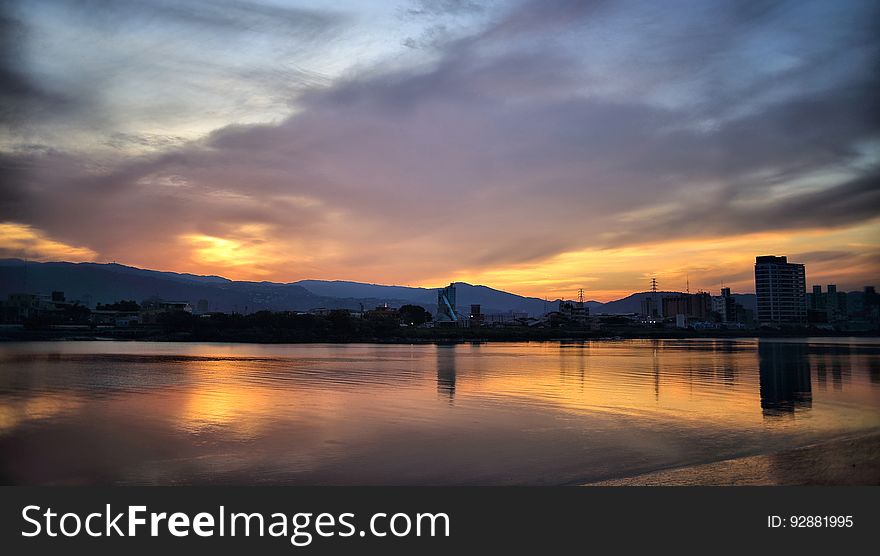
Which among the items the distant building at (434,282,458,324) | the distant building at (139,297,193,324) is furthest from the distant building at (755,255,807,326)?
the distant building at (139,297,193,324)

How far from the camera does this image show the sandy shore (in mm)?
8492

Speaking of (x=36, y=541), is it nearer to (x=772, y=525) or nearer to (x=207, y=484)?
(x=207, y=484)

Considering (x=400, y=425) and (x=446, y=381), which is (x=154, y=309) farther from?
(x=400, y=425)

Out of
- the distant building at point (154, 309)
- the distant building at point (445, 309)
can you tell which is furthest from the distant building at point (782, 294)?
the distant building at point (154, 309)

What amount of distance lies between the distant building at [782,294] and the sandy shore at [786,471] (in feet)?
401

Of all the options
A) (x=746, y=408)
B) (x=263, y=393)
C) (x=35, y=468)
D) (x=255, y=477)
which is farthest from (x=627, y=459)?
(x=263, y=393)

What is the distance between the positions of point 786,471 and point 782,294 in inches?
5100

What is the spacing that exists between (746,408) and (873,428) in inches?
132

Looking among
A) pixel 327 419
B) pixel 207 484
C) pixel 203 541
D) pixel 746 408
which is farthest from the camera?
pixel 746 408

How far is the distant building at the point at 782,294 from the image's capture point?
4690 inches

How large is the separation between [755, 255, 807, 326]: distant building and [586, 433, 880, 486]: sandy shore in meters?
122

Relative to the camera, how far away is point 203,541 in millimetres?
6750

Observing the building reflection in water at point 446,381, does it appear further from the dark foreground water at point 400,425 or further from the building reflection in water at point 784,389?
the building reflection in water at point 784,389

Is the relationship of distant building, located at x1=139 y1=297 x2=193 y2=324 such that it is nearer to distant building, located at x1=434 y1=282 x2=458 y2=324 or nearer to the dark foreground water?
distant building, located at x1=434 y1=282 x2=458 y2=324
